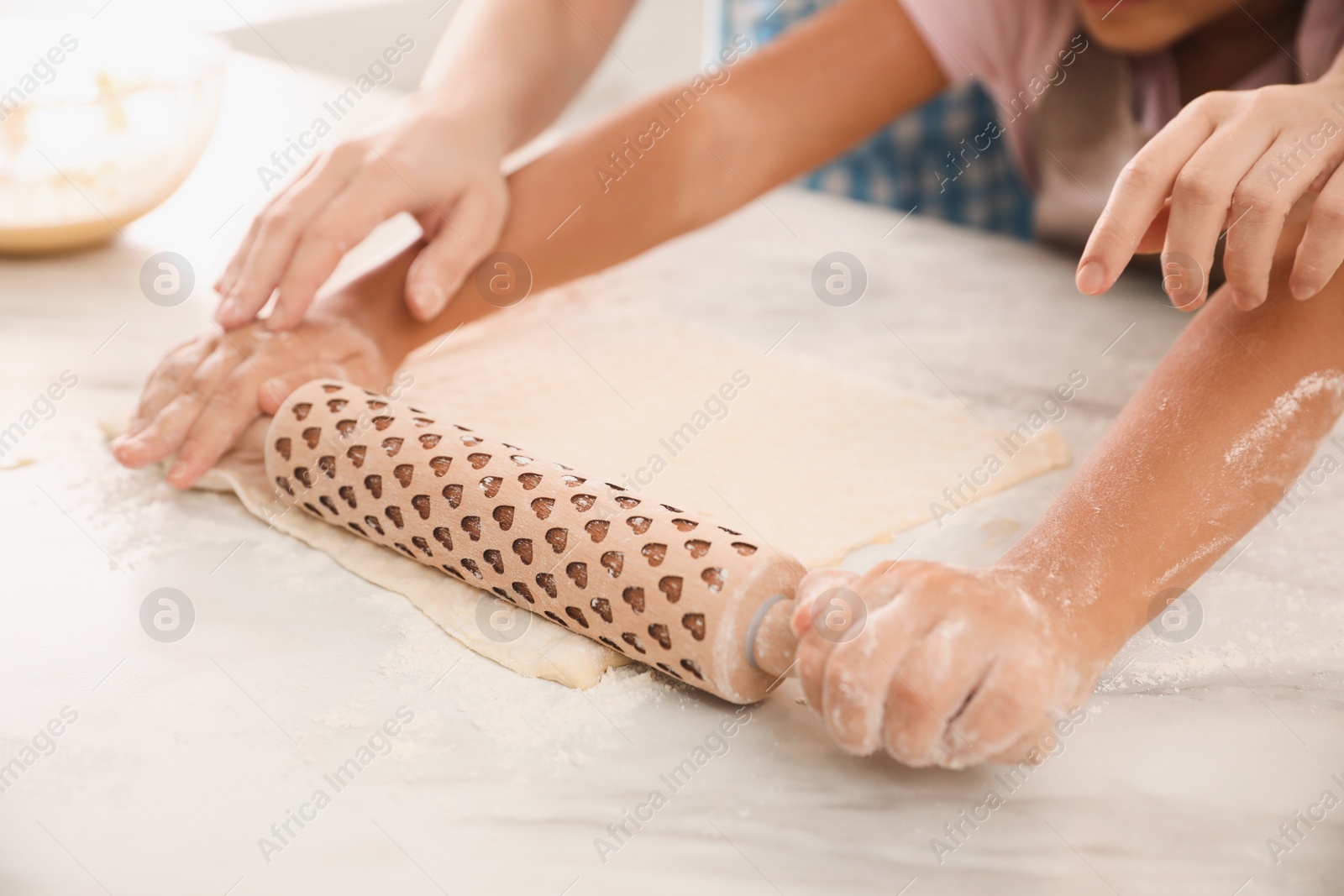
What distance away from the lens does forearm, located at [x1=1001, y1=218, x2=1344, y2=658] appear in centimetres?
66

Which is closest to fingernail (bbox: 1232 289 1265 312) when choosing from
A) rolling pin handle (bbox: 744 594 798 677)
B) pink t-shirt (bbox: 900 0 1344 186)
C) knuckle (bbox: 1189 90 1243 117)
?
knuckle (bbox: 1189 90 1243 117)

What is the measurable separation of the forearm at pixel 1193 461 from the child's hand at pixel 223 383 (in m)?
0.57

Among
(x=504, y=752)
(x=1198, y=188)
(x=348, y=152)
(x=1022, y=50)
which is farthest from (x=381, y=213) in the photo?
(x=1022, y=50)

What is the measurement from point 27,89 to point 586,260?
2.02 feet

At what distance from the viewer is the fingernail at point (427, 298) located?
39.2 inches

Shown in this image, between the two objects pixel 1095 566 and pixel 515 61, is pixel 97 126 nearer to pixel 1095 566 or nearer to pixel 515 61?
pixel 515 61

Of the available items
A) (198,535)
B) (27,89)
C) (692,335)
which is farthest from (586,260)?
(27,89)

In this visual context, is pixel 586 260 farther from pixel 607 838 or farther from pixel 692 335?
pixel 607 838

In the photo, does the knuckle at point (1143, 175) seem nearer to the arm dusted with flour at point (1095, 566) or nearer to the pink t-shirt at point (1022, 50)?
the arm dusted with flour at point (1095, 566)

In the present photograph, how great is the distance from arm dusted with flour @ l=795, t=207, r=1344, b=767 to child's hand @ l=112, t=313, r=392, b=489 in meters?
0.49

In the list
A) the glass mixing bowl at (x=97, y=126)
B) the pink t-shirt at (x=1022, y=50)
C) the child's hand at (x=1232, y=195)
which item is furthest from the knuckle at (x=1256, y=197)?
the glass mixing bowl at (x=97, y=126)

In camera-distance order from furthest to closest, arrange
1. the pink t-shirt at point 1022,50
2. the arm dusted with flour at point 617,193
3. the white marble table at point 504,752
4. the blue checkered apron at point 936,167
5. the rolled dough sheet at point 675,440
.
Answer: the blue checkered apron at point 936,167
the pink t-shirt at point 1022,50
the arm dusted with flour at point 617,193
the rolled dough sheet at point 675,440
the white marble table at point 504,752

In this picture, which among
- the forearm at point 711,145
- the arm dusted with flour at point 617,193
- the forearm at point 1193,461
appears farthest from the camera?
the forearm at point 711,145

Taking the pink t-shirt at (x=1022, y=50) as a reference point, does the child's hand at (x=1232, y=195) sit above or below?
above
